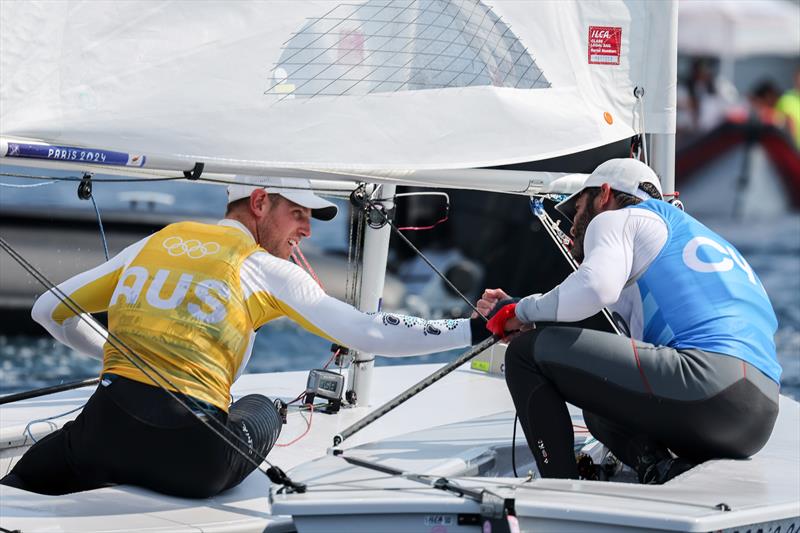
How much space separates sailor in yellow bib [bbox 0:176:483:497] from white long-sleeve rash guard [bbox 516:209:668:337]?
200 millimetres

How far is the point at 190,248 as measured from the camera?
9.30 feet

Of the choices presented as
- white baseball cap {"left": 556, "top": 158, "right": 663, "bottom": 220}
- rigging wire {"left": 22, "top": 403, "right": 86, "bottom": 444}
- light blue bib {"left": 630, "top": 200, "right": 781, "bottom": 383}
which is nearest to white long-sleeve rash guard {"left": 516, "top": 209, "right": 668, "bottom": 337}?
light blue bib {"left": 630, "top": 200, "right": 781, "bottom": 383}

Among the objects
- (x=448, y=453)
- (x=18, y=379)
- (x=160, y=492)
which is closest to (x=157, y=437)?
(x=160, y=492)

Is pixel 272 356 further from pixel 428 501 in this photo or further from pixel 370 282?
pixel 428 501

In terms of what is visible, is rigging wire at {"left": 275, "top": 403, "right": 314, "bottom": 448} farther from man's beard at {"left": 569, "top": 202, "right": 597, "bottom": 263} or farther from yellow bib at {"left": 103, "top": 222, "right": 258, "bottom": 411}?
man's beard at {"left": 569, "top": 202, "right": 597, "bottom": 263}

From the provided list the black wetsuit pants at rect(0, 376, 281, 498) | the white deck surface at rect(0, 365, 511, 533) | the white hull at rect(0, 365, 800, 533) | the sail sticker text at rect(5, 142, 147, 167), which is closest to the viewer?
the white hull at rect(0, 365, 800, 533)

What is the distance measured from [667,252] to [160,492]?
1.30 metres

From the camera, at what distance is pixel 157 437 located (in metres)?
2.72

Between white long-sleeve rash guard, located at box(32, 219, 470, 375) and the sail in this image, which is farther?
the sail

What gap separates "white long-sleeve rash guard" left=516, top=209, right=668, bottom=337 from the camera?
9.21 ft

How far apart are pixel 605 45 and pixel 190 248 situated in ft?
5.00

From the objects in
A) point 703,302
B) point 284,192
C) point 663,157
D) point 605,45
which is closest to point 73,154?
point 284,192

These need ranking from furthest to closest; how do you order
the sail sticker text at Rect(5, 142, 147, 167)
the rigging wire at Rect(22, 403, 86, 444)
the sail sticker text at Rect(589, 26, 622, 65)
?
the sail sticker text at Rect(589, 26, 622, 65)
the rigging wire at Rect(22, 403, 86, 444)
the sail sticker text at Rect(5, 142, 147, 167)

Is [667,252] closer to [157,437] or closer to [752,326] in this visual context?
[752,326]
